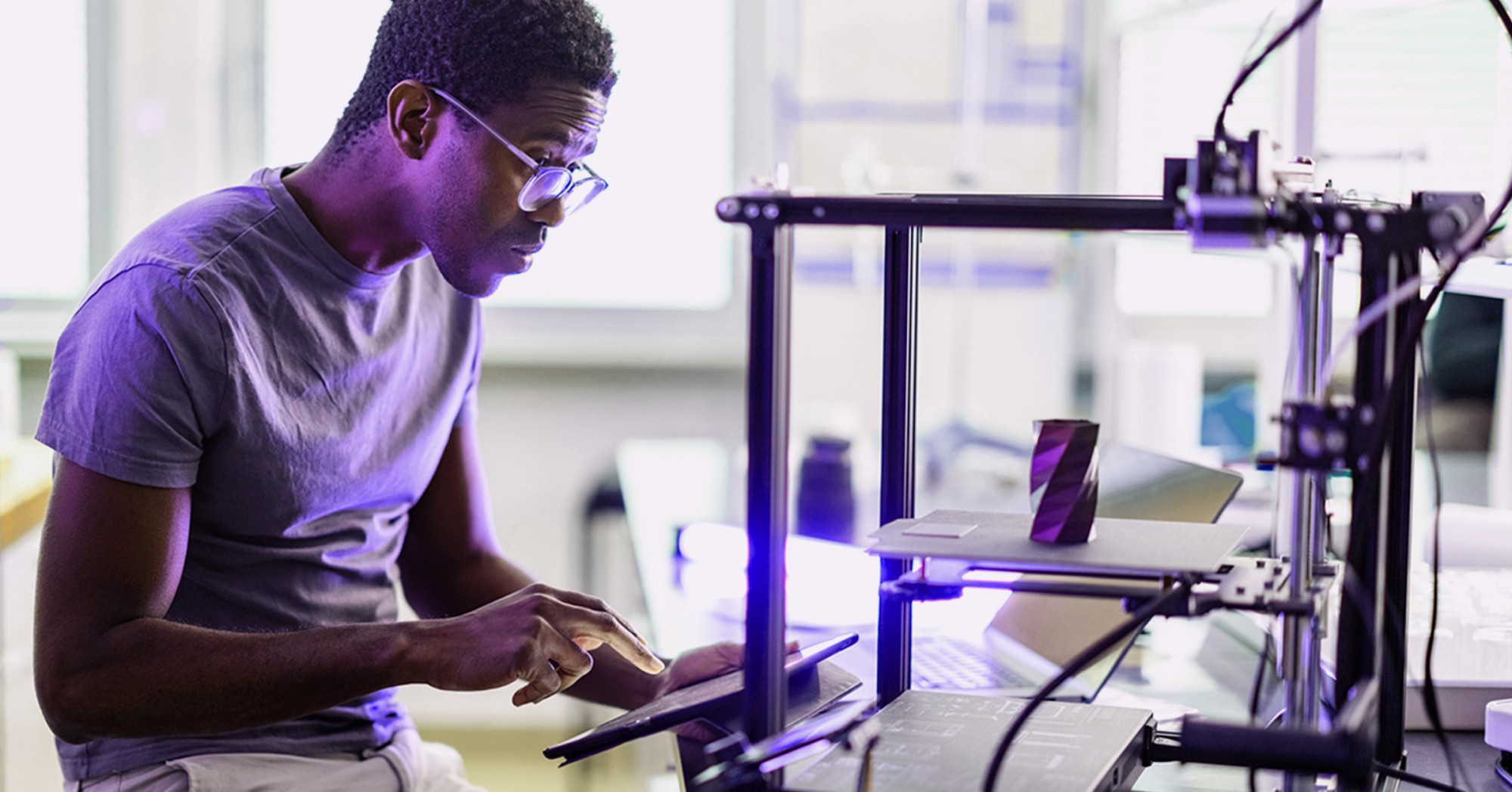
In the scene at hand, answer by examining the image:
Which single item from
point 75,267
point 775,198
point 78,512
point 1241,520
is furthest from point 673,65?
point 775,198

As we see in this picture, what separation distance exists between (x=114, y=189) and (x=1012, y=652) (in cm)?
224

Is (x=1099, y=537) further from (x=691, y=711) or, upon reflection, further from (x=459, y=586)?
(x=459, y=586)

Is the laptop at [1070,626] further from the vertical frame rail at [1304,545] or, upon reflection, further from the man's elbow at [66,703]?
the man's elbow at [66,703]

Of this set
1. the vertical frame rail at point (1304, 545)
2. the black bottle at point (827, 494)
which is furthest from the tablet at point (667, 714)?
the black bottle at point (827, 494)

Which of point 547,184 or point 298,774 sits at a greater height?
point 547,184

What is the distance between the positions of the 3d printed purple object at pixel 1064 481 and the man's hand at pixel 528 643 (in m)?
0.35

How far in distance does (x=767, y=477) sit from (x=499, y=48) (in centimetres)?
67

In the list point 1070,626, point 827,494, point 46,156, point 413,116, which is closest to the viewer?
point 413,116

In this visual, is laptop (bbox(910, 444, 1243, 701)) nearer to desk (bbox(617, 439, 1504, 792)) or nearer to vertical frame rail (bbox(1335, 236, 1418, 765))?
desk (bbox(617, 439, 1504, 792))

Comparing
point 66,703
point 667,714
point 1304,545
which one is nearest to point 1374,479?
point 1304,545

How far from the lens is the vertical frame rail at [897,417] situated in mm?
926

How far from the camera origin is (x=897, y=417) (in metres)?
0.95

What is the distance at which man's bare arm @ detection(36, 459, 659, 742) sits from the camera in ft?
3.33

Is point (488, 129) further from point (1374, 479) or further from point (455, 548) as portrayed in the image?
point (1374, 479)
